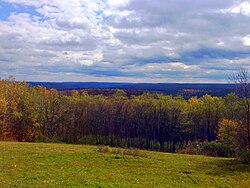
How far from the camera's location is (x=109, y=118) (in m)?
78.8

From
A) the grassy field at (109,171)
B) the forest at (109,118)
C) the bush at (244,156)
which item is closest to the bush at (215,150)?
the bush at (244,156)

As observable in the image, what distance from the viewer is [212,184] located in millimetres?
17172

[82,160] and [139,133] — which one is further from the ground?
[82,160]

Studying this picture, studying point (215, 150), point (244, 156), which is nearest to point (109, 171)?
point (244, 156)

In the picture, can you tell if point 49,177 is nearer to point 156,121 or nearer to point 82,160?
point 82,160

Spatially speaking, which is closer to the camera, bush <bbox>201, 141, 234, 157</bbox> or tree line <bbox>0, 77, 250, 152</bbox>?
bush <bbox>201, 141, 234, 157</bbox>

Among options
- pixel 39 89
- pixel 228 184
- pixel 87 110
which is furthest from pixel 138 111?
pixel 228 184

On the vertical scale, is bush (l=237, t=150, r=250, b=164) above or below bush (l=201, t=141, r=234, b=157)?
above

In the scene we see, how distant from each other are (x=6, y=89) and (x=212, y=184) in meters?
51.1

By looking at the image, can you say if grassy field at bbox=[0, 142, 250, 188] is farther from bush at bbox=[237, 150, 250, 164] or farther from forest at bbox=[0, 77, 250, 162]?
forest at bbox=[0, 77, 250, 162]

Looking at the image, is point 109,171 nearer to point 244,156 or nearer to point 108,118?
point 244,156

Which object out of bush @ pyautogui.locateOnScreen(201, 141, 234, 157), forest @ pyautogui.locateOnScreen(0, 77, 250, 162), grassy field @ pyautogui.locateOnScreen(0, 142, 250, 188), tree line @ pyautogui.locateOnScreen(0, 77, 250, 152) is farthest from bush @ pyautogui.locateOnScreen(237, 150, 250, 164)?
tree line @ pyautogui.locateOnScreen(0, 77, 250, 152)

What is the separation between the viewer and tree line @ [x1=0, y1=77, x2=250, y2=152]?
59.7 meters

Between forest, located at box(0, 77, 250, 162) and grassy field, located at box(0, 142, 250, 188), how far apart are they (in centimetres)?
2893
